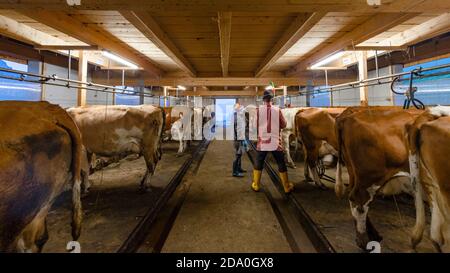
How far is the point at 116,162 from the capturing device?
5215 mm

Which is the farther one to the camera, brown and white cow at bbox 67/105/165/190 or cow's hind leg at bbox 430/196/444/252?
brown and white cow at bbox 67/105/165/190

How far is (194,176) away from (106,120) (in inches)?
78.3

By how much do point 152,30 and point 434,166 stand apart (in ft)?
8.79

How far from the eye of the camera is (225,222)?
2488mm

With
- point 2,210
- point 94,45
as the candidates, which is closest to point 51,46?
point 94,45

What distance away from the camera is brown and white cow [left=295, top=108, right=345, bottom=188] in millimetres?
3286

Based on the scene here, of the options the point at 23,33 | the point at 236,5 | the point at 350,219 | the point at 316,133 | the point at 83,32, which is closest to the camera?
the point at 236,5

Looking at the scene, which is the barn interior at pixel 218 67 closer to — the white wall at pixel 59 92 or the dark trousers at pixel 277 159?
the white wall at pixel 59 92

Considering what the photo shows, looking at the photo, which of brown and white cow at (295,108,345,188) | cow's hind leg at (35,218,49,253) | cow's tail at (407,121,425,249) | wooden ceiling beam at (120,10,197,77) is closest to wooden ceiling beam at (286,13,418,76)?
brown and white cow at (295,108,345,188)

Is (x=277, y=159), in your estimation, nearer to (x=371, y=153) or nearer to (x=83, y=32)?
(x=371, y=153)

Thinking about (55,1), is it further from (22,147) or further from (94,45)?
(94,45)

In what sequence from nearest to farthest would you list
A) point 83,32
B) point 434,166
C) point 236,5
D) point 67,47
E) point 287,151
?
1. point 434,166
2. point 236,5
3. point 83,32
4. point 67,47
5. point 287,151

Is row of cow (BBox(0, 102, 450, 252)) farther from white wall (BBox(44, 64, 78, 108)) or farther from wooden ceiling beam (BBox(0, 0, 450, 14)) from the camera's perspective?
white wall (BBox(44, 64, 78, 108))

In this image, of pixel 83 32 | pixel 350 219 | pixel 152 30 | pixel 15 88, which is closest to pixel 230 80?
pixel 152 30
